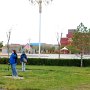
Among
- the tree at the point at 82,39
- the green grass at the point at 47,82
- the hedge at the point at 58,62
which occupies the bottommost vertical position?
the green grass at the point at 47,82

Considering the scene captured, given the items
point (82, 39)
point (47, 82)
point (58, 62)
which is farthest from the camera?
point (82, 39)

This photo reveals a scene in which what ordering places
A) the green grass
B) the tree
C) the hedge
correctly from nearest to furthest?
1. the green grass
2. the hedge
3. the tree

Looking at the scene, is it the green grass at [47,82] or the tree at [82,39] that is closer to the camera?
the green grass at [47,82]

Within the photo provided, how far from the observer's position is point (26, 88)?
17469 mm

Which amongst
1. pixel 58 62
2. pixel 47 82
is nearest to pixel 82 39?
pixel 58 62

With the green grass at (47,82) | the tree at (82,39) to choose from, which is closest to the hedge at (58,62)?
the tree at (82,39)

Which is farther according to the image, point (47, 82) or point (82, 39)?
point (82, 39)

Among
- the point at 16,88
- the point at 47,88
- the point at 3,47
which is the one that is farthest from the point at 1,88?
the point at 3,47

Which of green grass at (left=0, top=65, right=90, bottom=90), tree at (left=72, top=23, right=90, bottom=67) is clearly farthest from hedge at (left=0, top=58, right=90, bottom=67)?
green grass at (left=0, top=65, right=90, bottom=90)

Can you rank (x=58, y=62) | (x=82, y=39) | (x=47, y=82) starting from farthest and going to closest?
1. (x=82, y=39)
2. (x=58, y=62)
3. (x=47, y=82)

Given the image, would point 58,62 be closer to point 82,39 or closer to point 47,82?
point 82,39

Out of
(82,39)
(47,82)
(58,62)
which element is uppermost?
(82,39)

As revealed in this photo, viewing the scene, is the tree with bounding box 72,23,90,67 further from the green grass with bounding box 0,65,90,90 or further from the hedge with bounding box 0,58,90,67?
the green grass with bounding box 0,65,90,90

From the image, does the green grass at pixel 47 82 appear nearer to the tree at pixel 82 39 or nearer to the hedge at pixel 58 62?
the hedge at pixel 58 62
